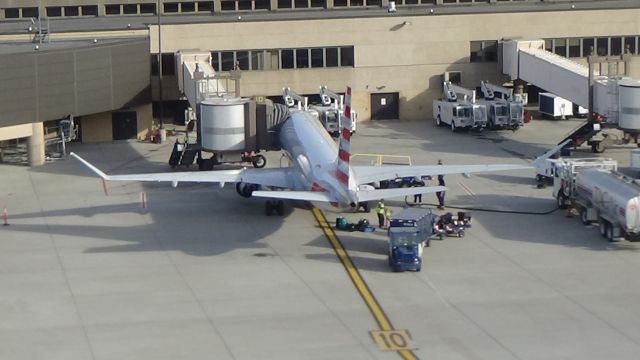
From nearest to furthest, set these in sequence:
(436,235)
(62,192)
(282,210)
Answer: (436,235), (282,210), (62,192)

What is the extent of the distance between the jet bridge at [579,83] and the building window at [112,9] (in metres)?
39.2

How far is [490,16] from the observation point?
326 feet

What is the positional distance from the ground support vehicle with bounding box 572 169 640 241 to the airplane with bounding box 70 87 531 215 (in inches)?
129

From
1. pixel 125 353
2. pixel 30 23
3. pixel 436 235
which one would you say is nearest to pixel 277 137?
pixel 436 235

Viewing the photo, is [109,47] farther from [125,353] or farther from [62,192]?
[125,353]

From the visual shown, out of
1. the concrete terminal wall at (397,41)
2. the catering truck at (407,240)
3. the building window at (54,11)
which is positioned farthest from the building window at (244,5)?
the catering truck at (407,240)

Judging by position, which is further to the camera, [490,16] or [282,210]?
[490,16]

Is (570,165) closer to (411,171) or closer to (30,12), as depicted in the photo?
(411,171)

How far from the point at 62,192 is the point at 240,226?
14406 mm

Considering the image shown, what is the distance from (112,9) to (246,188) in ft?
175

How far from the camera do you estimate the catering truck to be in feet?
179

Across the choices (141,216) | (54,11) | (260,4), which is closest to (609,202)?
(141,216)

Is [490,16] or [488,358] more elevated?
[490,16]

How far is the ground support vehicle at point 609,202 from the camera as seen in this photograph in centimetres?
5753
